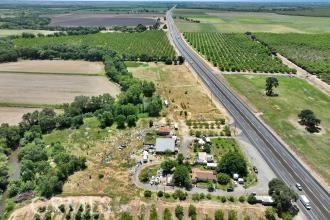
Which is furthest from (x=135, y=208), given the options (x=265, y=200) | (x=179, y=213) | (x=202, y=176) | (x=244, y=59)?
(x=244, y=59)

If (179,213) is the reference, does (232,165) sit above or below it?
above

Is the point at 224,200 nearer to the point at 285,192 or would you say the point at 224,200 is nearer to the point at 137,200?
the point at 285,192

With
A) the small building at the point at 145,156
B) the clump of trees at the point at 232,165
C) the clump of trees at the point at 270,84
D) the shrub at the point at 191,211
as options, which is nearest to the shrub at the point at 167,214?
the shrub at the point at 191,211

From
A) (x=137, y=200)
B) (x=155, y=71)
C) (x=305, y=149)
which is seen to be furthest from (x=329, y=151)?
(x=155, y=71)

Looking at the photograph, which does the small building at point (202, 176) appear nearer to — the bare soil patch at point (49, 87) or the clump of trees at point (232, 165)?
the clump of trees at point (232, 165)

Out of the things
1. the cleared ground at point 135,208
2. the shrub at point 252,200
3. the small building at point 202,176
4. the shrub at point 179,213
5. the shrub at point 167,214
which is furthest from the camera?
the small building at point 202,176

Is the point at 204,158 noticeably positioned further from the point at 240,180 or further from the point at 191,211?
the point at 191,211
